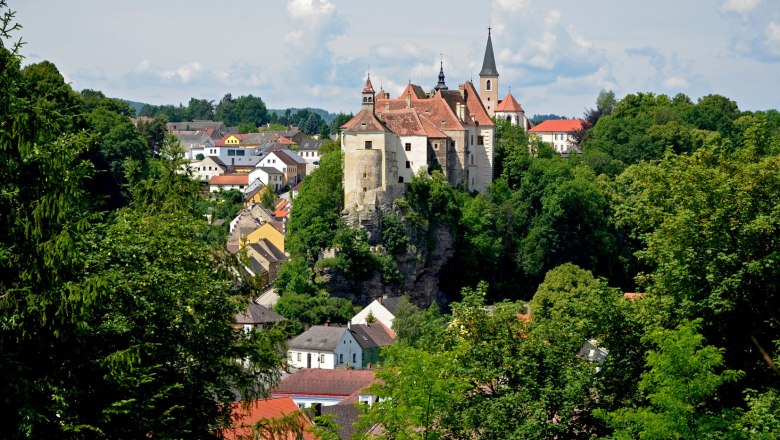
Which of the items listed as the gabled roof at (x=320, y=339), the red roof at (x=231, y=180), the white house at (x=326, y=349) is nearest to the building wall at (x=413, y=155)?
the gabled roof at (x=320, y=339)

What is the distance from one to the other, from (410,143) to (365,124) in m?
3.99

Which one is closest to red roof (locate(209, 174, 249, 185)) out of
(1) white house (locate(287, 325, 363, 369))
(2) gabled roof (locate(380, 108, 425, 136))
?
(2) gabled roof (locate(380, 108, 425, 136))

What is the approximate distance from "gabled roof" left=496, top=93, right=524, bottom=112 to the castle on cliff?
40.1m

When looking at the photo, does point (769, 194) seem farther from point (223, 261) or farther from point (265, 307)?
point (265, 307)

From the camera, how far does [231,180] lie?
361 feet

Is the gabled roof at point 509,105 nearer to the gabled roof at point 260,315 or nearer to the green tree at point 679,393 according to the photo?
the gabled roof at point 260,315

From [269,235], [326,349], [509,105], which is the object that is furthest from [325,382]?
[509,105]

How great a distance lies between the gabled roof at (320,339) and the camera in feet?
170

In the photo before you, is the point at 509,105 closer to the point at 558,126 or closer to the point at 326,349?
the point at 558,126

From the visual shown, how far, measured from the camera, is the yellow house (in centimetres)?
7475

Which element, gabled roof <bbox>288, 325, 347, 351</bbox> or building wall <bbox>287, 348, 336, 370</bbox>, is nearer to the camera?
building wall <bbox>287, 348, 336, 370</bbox>

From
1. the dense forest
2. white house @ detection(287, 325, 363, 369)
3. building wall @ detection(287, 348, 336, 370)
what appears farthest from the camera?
white house @ detection(287, 325, 363, 369)

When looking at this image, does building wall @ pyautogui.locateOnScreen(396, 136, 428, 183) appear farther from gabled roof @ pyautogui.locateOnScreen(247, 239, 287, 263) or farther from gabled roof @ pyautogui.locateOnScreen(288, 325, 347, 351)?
→ gabled roof @ pyautogui.locateOnScreen(288, 325, 347, 351)

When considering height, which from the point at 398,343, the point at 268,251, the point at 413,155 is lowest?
the point at 268,251
